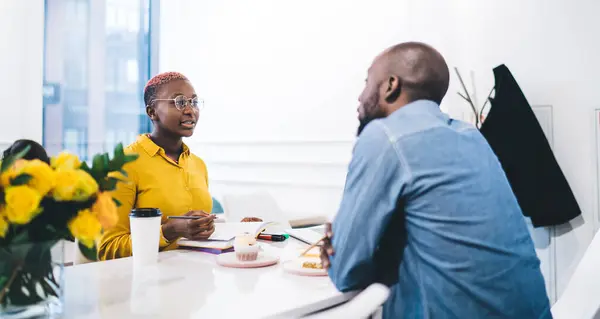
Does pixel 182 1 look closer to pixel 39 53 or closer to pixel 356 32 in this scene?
pixel 39 53

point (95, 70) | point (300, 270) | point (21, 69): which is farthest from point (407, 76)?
point (95, 70)

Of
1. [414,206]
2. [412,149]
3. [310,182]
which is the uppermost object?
[412,149]

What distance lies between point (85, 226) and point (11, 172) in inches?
6.2

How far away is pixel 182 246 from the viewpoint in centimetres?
177

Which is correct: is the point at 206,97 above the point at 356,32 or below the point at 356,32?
below

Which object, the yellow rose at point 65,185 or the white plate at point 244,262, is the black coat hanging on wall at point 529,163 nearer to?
the white plate at point 244,262

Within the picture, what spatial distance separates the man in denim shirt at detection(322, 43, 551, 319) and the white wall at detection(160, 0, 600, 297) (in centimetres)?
174

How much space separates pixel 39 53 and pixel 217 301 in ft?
10.7

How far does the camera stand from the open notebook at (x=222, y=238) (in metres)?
1.72

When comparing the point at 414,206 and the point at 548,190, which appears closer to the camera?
the point at 414,206

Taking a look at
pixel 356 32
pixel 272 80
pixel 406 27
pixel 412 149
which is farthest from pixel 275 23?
pixel 412 149

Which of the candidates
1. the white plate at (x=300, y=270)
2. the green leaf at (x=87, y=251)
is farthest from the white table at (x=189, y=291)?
the green leaf at (x=87, y=251)

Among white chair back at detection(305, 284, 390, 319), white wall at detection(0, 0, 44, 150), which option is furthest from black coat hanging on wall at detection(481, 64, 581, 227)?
white wall at detection(0, 0, 44, 150)

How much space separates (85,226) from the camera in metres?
0.95
